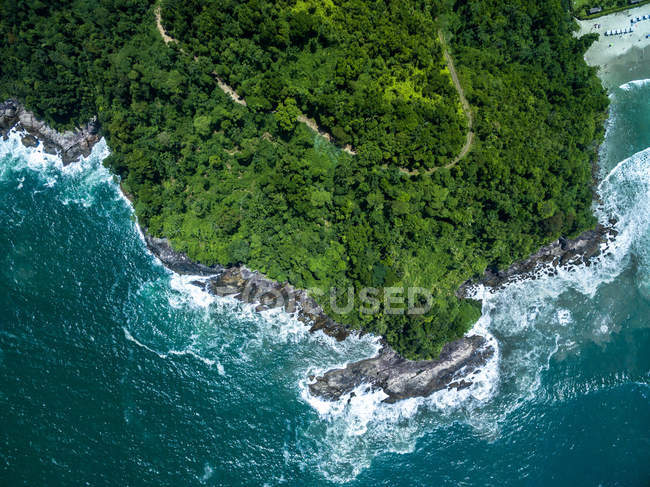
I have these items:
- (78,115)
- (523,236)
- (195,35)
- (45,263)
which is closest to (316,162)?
(195,35)

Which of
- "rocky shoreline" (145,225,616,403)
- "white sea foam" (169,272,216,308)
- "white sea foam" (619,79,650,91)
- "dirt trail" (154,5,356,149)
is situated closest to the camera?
"dirt trail" (154,5,356,149)

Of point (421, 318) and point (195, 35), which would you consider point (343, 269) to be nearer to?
Result: point (421, 318)

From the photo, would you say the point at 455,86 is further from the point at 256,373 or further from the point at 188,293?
the point at 256,373

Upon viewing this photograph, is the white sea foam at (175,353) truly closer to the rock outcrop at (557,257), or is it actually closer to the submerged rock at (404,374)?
the submerged rock at (404,374)

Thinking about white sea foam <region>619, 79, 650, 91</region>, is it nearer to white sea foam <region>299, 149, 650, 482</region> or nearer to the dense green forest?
the dense green forest

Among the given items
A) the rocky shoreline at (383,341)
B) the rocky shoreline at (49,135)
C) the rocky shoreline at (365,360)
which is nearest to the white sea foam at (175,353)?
the rocky shoreline at (383,341)

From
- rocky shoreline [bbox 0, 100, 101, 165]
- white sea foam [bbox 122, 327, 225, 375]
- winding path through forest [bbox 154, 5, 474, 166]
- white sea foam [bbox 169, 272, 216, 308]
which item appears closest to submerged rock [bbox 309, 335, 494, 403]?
white sea foam [bbox 122, 327, 225, 375]

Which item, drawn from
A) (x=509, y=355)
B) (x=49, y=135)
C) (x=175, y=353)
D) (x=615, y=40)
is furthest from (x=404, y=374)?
(x=49, y=135)
